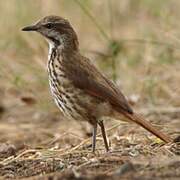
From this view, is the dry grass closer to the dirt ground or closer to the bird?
the dirt ground

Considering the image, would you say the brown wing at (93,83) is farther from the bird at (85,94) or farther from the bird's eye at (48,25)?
the bird's eye at (48,25)

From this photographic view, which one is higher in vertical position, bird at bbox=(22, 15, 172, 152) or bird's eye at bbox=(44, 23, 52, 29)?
bird's eye at bbox=(44, 23, 52, 29)

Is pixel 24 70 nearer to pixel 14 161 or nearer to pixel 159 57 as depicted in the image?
pixel 159 57

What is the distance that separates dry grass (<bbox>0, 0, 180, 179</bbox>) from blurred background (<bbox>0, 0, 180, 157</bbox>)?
0.04ft

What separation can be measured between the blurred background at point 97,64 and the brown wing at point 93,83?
3.93 feet

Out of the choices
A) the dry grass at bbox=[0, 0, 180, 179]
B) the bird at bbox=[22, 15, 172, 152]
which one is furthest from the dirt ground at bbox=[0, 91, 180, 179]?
the bird at bbox=[22, 15, 172, 152]

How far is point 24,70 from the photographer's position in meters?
11.6

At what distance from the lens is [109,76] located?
10672mm

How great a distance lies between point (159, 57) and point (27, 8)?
9.20ft

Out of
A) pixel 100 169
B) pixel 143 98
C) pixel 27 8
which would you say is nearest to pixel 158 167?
pixel 100 169

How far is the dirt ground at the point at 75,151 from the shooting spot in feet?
17.4

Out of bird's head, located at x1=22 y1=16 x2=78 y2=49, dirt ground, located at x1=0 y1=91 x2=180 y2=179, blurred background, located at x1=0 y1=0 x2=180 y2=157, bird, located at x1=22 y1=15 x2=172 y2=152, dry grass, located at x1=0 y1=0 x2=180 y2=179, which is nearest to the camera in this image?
dirt ground, located at x1=0 y1=91 x2=180 y2=179

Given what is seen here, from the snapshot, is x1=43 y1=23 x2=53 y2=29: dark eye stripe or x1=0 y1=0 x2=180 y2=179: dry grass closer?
x1=0 y1=0 x2=180 y2=179: dry grass

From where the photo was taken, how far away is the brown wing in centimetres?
656
